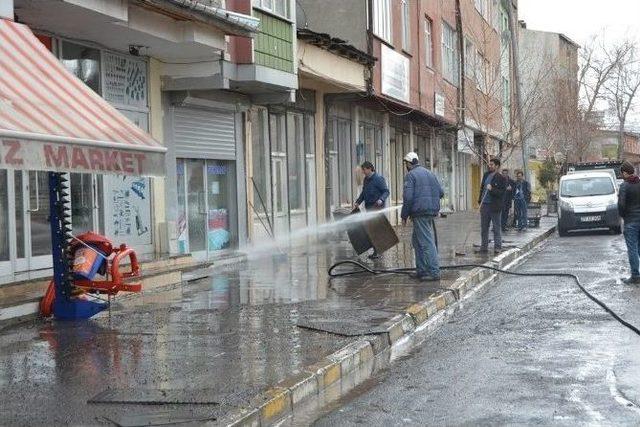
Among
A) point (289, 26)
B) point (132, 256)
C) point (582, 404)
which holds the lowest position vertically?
point (582, 404)

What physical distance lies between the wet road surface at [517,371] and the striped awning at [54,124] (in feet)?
10.3

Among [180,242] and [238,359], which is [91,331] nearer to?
[238,359]

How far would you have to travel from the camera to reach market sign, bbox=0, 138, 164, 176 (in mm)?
7430

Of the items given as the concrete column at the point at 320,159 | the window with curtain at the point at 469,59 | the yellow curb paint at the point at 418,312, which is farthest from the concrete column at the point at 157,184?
the window with curtain at the point at 469,59

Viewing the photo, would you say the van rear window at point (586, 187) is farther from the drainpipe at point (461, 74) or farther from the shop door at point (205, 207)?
the shop door at point (205, 207)

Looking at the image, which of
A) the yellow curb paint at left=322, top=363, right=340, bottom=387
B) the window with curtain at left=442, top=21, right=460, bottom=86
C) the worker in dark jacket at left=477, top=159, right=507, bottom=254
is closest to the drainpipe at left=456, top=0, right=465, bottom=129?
the window with curtain at left=442, top=21, right=460, bottom=86

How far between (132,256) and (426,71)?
21.8 metres

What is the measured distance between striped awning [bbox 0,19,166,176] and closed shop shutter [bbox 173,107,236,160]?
7.15 meters

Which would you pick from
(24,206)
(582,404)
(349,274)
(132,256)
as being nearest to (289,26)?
(349,274)

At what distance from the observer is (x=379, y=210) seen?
1642cm

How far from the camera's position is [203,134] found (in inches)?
695

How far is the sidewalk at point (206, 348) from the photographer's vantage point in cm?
633

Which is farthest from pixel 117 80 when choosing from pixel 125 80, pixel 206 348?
pixel 206 348

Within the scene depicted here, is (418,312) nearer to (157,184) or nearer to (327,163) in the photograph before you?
(157,184)
